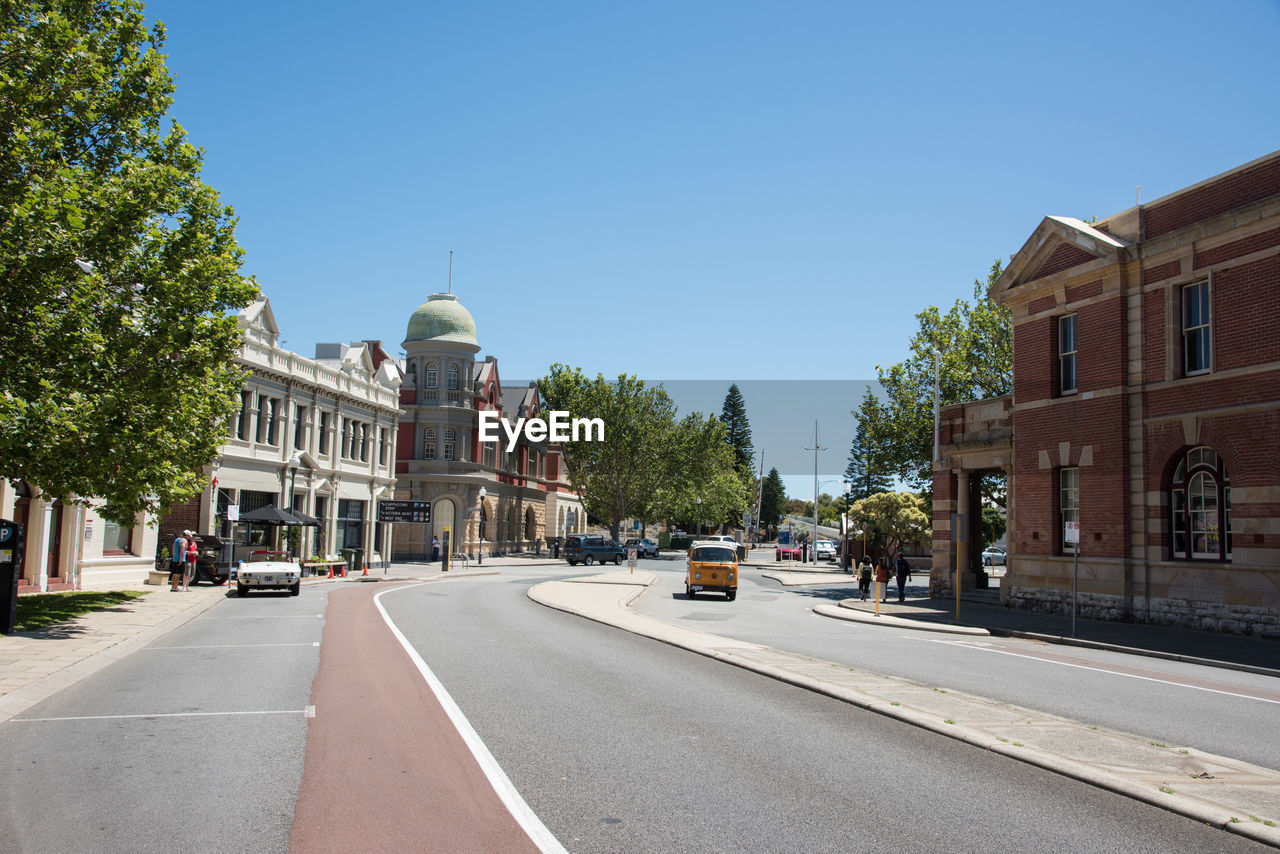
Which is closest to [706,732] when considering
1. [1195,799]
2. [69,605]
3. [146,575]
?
[1195,799]

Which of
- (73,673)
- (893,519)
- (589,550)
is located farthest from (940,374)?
(73,673)

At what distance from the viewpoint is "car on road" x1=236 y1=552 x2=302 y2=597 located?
2973cm

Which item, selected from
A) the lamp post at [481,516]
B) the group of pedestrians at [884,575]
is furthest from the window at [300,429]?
the group of pedestrians at [884,575]

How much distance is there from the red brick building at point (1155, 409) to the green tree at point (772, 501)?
133583 mm

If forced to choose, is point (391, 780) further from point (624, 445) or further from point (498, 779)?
point (624, 445)

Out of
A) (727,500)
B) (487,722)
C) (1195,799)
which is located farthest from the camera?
(727,500)

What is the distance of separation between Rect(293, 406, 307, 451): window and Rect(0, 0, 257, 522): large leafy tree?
24.7m

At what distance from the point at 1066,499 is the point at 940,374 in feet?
58.9

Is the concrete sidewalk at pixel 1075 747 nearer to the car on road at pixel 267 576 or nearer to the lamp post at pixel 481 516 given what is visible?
the car on road at pixel 267 576

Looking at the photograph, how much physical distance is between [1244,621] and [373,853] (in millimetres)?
21500

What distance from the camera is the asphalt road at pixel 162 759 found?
6.15 metres

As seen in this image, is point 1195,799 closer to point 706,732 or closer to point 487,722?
point 706,732

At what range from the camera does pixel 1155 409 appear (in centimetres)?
2397

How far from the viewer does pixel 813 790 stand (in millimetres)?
7262
